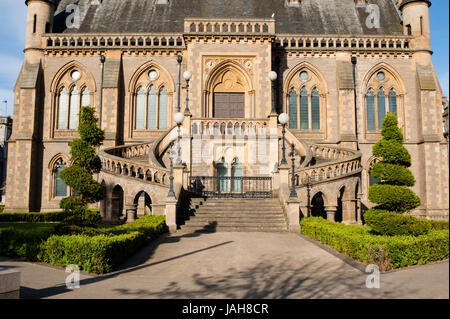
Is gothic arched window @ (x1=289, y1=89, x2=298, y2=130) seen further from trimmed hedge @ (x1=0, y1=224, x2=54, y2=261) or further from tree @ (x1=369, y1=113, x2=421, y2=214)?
trimmed hedge @ (x1=0, y1=224, x2=54, y2=261)

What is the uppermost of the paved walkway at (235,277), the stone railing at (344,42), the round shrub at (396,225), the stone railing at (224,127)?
the stone railing at (344,42)

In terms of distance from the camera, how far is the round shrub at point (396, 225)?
13133 mm

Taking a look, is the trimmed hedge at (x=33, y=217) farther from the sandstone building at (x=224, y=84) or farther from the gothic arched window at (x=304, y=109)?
the gothic arched window at (x=304, y=109)

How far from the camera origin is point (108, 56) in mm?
32500

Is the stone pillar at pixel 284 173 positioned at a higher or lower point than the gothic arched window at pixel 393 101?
lower

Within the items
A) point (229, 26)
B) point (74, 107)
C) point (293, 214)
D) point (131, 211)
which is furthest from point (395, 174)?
point (74, 107)

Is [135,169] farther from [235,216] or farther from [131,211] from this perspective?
[235,216]

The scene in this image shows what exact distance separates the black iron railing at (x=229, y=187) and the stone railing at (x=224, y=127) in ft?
10.2

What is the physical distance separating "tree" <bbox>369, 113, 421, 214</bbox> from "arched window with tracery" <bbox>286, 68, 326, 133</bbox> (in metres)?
16.8

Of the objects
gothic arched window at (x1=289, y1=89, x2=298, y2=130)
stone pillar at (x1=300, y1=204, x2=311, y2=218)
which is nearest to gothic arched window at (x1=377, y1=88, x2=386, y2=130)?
gothic arched window at (x1=289, y1=89, x2=298, y2=130)

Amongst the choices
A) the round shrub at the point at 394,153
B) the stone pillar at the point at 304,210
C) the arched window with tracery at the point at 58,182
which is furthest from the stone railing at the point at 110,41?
the round shrub at the point at 394,153

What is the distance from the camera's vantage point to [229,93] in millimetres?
31219
